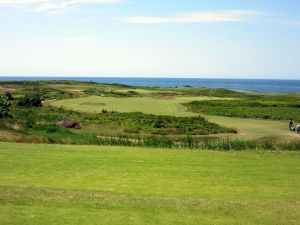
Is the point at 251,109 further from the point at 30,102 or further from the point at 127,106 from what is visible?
the point at 30,102

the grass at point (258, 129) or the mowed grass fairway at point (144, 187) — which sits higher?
the mowed grass fairway at point (144, 187)

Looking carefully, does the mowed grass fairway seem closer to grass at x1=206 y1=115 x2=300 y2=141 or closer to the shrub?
grass at x1=206 y1=115 x2=300 y2=141

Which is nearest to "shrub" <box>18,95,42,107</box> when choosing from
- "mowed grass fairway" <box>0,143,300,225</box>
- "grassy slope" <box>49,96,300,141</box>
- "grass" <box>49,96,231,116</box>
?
"grass" <box>49,96,231,116</box>

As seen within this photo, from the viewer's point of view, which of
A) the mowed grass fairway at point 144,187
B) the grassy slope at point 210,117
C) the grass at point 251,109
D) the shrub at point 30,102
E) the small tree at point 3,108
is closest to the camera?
the mowed grass fairway at point 144,187

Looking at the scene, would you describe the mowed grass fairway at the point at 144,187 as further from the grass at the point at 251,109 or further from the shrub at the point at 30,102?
the shrub at the point at 30,102

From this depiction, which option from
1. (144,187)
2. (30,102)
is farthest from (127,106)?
(144,187)

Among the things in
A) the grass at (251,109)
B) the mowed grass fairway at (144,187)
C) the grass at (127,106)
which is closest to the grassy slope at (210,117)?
the grass at (127,106)

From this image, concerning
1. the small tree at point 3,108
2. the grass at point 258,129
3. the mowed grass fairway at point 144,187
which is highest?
the small tree at point 3,108

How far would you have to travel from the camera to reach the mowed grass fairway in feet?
38.0

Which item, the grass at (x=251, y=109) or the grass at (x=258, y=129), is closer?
the grass at (x=258, y=129)

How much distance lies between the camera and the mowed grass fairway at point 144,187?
11586 mm

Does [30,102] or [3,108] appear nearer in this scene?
[3,108]

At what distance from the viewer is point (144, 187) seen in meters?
15.3

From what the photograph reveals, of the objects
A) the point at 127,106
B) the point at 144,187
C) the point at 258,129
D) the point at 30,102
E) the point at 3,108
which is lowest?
the point at 258,129
